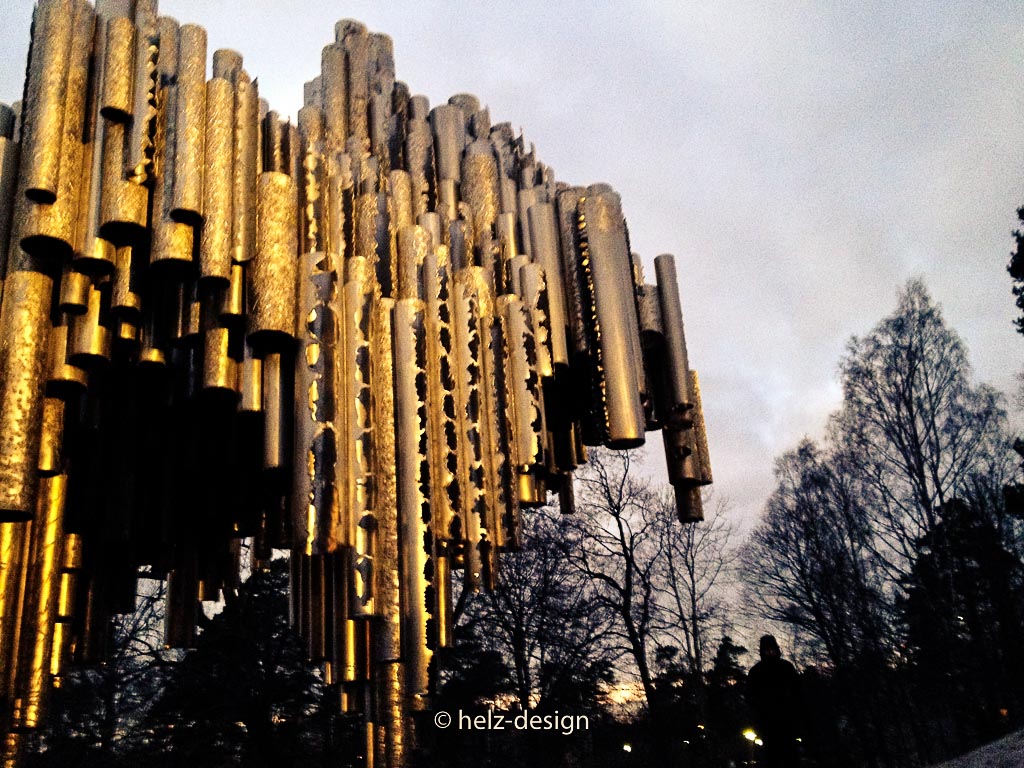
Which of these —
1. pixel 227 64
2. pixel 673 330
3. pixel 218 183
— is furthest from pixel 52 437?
pixel 673 330

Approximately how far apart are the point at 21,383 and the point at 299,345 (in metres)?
1.22

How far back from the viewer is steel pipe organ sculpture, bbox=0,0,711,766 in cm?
402

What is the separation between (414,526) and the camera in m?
4.18

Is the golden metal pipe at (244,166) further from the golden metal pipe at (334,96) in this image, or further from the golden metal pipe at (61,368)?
the golden metal pipe at (334,96)

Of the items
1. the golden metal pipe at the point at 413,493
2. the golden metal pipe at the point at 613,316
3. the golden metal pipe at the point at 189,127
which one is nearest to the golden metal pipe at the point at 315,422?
the golden metal pipe at the point at 413,493

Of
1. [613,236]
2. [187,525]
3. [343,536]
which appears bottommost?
[343,536]

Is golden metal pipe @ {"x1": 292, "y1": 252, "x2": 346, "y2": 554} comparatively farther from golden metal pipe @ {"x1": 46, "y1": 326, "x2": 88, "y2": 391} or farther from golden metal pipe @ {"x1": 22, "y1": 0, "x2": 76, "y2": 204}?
golden metal pipe @ {"x1": 22, "y1": 0, "x2": 76, "y2": 204}

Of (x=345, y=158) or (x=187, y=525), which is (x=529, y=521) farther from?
(x=345, y=158)

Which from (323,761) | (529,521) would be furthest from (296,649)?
(529,521)

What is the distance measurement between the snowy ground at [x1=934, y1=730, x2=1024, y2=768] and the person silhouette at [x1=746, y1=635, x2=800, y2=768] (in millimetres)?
908

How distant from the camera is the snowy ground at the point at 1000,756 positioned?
13.8 ft

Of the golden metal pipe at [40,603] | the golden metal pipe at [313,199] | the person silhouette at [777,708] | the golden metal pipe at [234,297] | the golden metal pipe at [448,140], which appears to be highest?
the golden metal pipe at [448,140]

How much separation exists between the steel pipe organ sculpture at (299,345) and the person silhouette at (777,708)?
3.93 feet

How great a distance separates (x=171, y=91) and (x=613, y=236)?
2730 mm
